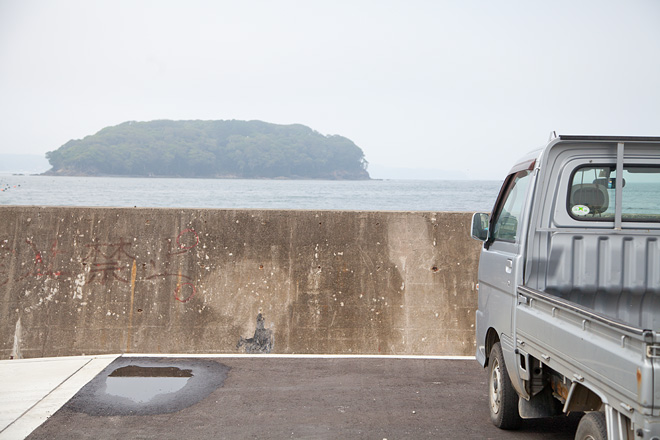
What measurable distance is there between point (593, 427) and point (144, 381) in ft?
15.3

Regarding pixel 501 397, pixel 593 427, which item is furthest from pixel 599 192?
pixel 593 427

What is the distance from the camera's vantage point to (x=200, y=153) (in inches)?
5310

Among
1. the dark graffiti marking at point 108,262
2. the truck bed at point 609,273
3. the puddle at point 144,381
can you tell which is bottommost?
the puddle at point 144,381

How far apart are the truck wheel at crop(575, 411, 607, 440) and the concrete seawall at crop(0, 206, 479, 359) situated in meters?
4.58

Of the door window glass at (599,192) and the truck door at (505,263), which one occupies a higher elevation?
the door window glass at (599,192)

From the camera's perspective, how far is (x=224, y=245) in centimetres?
796

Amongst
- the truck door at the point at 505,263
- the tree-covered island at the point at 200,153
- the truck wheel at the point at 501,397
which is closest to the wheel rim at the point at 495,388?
the truck wheel at the point at 501,397

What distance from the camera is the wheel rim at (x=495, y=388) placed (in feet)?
16.7

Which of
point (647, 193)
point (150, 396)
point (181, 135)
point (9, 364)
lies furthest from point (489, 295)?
point (181, 135)

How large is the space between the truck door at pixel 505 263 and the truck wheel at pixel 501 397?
26 cm

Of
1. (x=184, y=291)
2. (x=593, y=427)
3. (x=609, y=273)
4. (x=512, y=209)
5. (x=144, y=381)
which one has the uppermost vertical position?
(x=512, y=209)

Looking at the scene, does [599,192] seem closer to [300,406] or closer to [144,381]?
[300,406]

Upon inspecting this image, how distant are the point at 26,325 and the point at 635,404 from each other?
705 cm

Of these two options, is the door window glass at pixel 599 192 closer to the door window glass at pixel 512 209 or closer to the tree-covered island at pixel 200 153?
the door window glass at pixel 512 209
